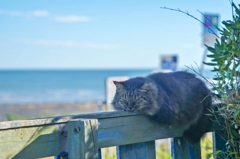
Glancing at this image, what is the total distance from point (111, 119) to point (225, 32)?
3.21 ft

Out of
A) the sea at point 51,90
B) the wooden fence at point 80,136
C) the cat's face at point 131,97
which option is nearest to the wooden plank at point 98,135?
the wooden fence at point 80,136

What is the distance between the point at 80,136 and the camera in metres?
2.50

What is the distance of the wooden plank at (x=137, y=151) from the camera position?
2891 mm

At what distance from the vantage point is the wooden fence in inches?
94.8

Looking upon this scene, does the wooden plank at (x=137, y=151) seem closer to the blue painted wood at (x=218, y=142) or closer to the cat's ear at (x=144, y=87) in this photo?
the blue painted wood at (x=218, y=142)

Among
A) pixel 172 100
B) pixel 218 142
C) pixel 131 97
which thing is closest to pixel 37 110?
pixel 131 97

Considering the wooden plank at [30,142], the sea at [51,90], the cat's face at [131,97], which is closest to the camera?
the wooden plank at [30,142]

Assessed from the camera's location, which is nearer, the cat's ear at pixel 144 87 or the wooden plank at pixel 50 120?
the wooden plank at pixel 50 120

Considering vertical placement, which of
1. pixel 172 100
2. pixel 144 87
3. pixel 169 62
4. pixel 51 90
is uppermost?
pixel 169 62

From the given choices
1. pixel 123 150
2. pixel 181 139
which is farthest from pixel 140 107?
pixel 123 150

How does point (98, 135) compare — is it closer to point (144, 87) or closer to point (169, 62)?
point (144, 87)

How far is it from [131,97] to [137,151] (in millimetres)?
1258

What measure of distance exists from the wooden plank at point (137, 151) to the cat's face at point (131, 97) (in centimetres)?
89

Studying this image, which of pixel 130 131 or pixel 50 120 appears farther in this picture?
pixel 130 131
